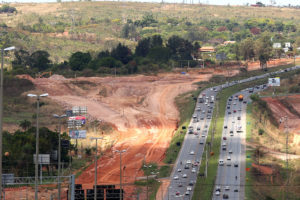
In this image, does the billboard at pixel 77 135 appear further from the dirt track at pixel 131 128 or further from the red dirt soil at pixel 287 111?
the red dirt soil at pixel 287 111

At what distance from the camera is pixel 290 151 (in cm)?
14050

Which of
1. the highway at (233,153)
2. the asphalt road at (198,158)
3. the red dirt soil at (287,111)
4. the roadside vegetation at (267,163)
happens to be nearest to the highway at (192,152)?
the asphalt road at (198,158)

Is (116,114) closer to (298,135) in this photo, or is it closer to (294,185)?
(298,135)

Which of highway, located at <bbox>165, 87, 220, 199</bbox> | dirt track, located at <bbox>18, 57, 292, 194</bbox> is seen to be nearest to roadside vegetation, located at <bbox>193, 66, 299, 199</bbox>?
highway, located at <bbox>165, 87, 220, 199</bbox>

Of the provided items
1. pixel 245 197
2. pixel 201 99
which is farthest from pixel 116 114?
pixel 245 197

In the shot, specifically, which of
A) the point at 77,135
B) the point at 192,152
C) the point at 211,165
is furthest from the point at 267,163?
the point at 77,135

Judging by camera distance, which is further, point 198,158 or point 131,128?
point 131,128

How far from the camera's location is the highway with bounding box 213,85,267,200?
103m

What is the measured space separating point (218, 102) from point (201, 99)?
18.6 feet

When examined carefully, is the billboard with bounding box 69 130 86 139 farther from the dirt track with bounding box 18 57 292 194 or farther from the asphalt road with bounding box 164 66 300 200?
the asphalt road with bounding box 164 66 300 200

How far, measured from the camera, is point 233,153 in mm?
132125

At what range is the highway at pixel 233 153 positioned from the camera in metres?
103

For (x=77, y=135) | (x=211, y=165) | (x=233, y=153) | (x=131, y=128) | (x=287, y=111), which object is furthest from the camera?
(x=287, y=111)

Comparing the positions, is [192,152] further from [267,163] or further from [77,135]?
[77,135]
